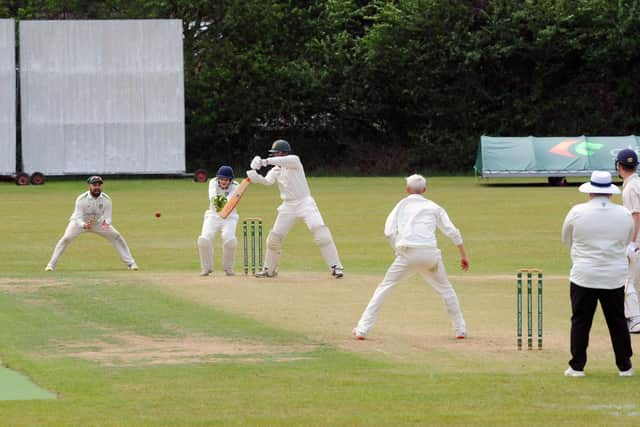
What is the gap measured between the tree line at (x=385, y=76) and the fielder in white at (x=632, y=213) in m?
42.9

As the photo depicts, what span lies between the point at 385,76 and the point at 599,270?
48336 millimetres

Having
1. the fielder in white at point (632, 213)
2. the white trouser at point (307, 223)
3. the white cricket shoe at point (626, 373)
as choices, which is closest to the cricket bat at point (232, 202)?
the white trouser at point (307, 223)

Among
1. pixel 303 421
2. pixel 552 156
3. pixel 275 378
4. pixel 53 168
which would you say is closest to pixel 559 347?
pixel 275 378

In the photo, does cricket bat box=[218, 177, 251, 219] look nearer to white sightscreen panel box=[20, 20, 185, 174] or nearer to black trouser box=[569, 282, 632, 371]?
black trouser box=[569, 282, 632, 371]

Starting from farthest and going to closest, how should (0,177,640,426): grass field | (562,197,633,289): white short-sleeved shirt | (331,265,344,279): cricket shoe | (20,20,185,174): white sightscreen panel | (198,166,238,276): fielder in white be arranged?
Answer: (20,20,185,174): white sightscreen panel < (198,166,238,276): fielder in white < (331,265,344,279): cricket shoe < (562,197,633,289): white short-sleeved shirt < (0,177,640,426): grass field

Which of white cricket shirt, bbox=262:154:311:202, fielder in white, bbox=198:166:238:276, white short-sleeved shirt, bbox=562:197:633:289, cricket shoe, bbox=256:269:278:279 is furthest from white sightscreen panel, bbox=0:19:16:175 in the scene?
white short-sleeved shirt, bbox=562:197:633:289

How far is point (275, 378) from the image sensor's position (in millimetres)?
11266

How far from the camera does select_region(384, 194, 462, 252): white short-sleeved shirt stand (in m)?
13.0

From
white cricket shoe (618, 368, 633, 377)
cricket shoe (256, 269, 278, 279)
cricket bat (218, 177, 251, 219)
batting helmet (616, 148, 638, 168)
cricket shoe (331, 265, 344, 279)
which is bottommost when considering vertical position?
cricket shoe (256, 269, 278, 279)

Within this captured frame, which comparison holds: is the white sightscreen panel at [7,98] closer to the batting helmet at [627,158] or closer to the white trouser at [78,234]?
the white trouser at [78,234]

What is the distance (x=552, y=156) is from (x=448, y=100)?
12028 mm

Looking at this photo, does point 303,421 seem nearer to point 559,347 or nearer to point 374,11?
point 559,347

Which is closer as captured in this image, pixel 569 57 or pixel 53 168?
pixel 53 168

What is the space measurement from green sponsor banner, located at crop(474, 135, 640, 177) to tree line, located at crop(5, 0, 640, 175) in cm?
896
